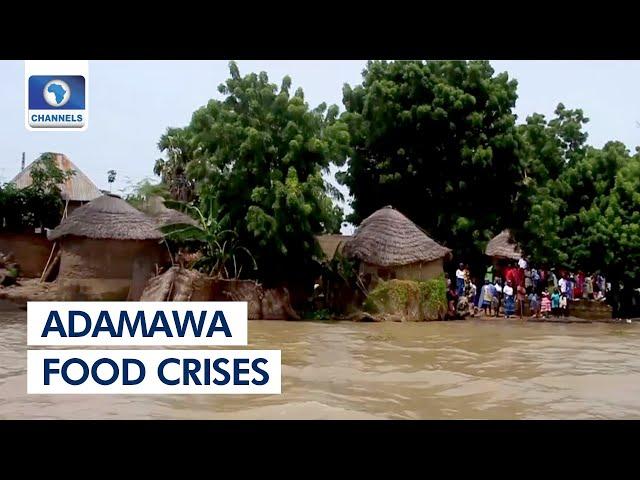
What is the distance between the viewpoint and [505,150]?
20.4m

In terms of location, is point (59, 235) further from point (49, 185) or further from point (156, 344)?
point (156, 344)

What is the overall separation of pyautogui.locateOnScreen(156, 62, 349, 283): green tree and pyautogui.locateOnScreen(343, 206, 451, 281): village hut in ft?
3.95

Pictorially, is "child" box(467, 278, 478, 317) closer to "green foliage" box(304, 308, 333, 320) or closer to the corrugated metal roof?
"green foliage" box(304, 308, 333, 320)

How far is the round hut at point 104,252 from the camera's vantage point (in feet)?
54.7

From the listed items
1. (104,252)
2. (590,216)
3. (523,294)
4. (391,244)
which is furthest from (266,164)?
(590,216)

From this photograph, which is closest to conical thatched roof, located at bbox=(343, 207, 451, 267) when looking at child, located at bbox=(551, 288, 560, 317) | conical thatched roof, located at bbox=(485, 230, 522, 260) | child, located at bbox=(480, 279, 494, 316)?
child, located at bbox=(480, 279, 494, 316)

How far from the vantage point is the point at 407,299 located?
54.4ft

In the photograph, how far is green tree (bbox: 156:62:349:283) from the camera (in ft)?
51.7

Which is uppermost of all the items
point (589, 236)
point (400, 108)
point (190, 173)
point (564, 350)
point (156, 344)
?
point (400, 108)

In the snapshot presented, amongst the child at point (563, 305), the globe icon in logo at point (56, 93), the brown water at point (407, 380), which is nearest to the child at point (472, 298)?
the child at point (563, 305)

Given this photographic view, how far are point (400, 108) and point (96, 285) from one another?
964 cm

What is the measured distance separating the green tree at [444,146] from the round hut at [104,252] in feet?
23.0

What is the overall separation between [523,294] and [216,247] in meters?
7.94
